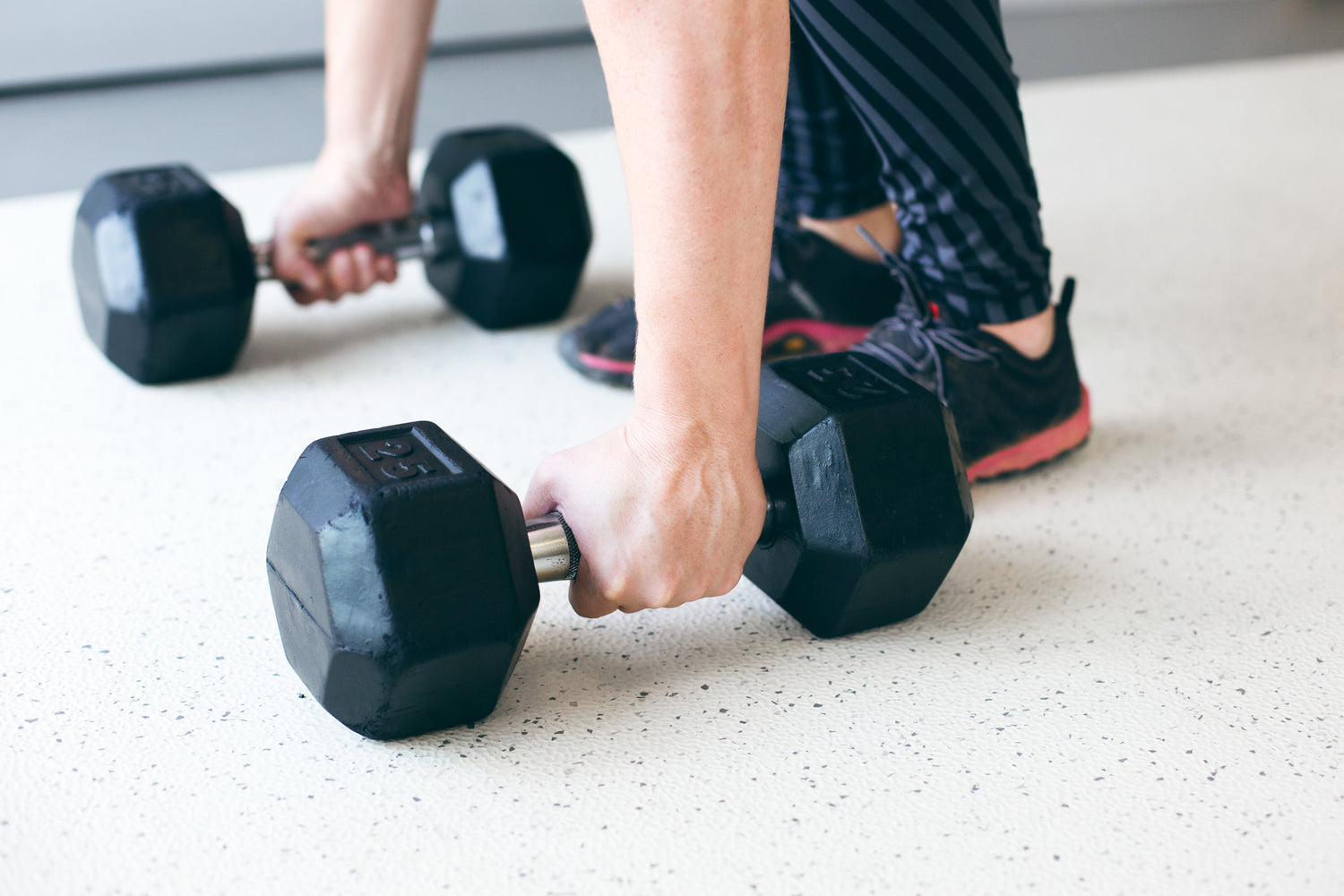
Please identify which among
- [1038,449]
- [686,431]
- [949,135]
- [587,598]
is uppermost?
[949,135]

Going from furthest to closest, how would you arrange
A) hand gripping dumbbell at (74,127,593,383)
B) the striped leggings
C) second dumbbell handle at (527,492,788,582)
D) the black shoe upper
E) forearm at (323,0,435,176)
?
forearm at (323,0,435,176), hand gripping dumbbell at (74,127,593,383), the black shoe upper, the striped leggings, second dumbbell handle at (527,492,788,582)

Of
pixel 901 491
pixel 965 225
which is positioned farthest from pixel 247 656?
→ pixel 965 225

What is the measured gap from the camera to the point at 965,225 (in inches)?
41.5

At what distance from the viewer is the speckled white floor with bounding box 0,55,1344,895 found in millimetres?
677

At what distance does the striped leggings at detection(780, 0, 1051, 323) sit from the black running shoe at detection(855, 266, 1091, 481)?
0.09 feet

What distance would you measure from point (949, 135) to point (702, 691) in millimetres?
527

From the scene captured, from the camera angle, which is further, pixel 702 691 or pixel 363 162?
pixel 363 162

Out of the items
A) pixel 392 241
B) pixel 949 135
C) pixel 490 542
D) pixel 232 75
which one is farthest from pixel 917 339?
pixel 232 75

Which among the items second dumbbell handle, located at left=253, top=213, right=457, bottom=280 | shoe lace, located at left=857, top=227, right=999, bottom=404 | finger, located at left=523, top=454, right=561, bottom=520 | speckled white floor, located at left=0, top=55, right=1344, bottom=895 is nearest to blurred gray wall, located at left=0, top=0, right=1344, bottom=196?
second dumbbell handle, located at left=253, top=213, right=457, bottom=280

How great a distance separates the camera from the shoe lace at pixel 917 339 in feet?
3.60

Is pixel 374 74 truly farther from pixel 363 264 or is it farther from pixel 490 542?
pixel 490 542

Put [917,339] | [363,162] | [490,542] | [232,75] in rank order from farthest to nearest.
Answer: [232,75]
[363,162]
[917,339]
[490,542]

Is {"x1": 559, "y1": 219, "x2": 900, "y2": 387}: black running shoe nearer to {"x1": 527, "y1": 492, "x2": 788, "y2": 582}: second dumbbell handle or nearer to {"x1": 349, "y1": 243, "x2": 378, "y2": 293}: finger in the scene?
{"x1": 349, "y1": 243, "x2": 378, "y2": 293}: finger

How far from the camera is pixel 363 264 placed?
147cm
